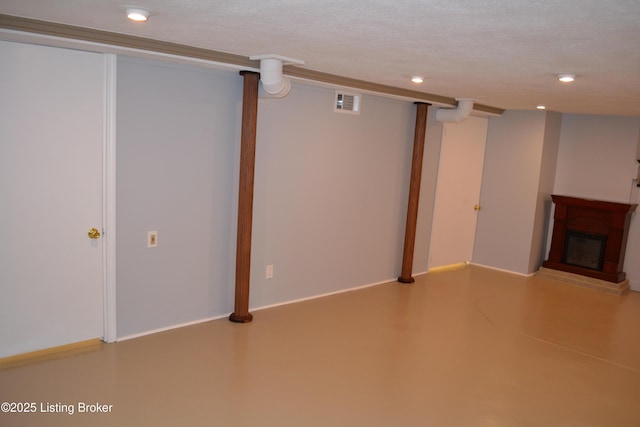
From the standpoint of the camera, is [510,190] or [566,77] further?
[510,190]

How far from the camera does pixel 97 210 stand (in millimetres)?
3840

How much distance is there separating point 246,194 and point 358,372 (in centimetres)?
174

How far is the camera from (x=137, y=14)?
2.69 metres

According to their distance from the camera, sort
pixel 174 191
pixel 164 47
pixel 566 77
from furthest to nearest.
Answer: pixel 174 191 < pixel 566 77 < pixel 164 47

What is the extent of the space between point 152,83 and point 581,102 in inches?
164

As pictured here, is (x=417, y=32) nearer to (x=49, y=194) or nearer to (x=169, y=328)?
(x=49, y=194)

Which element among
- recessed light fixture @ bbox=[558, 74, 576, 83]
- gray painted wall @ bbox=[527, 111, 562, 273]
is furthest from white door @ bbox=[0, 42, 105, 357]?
gray painted wall @ bbox=[527, 111, 562, 273]

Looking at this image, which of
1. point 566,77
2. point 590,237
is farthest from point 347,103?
point 590,237

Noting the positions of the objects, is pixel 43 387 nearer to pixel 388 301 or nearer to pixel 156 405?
pixel 156 405

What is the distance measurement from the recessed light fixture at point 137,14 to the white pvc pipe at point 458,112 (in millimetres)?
4103

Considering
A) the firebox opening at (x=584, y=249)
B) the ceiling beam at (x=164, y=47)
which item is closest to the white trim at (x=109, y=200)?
the ceiling beam at (x=164, y=47)

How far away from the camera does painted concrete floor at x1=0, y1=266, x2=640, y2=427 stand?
3223mm

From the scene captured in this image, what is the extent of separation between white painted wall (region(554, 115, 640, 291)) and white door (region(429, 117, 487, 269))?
1133 millimetres

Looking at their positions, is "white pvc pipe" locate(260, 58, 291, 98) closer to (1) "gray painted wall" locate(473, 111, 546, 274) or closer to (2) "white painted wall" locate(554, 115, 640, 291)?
(1) "gray painted wall" locate(473, 111, 546, 274)
